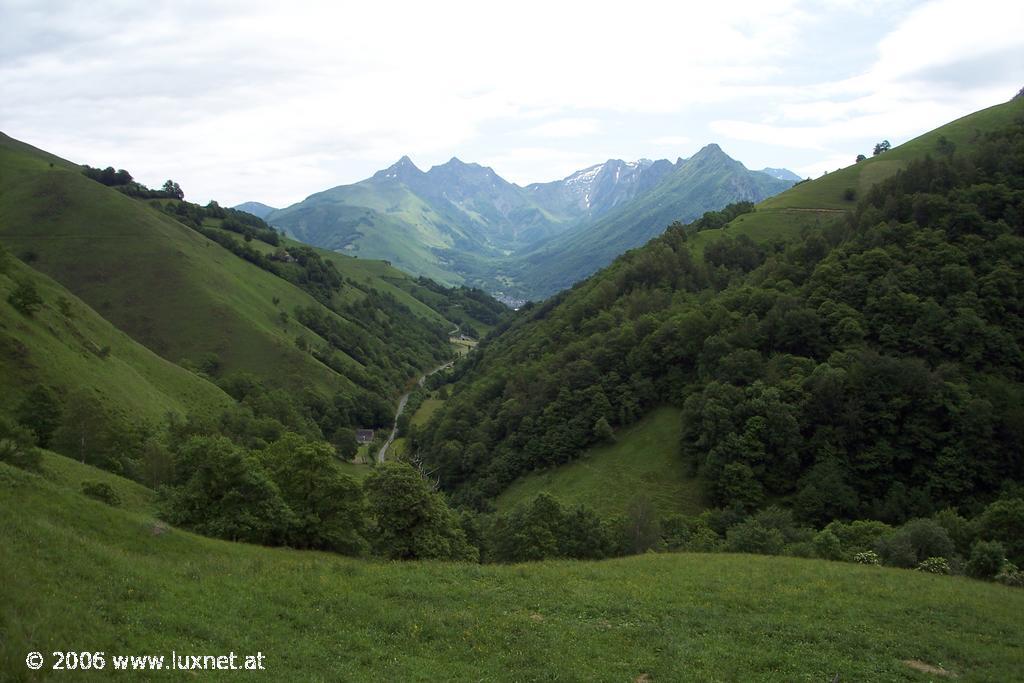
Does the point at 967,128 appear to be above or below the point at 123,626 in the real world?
above

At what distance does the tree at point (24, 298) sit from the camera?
75250mm

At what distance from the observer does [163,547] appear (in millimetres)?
26156

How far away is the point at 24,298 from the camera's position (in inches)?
2990

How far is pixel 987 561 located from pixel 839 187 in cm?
16274

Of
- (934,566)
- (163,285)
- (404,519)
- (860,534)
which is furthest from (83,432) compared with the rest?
(163,285)

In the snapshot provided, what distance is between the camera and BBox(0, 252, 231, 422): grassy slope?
6619cm

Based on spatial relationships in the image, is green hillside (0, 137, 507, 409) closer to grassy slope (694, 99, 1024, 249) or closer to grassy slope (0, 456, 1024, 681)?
grassy slope (694, 99, 1024, 249)

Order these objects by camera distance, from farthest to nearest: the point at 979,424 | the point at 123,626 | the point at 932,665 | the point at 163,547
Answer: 1. the point at 979,424
2. the point at 163,547
3. the point at 932,665
4. the point at 123,626

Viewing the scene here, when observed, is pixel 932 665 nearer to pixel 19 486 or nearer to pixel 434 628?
pixel 434 628

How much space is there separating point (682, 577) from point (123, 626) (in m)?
24.9

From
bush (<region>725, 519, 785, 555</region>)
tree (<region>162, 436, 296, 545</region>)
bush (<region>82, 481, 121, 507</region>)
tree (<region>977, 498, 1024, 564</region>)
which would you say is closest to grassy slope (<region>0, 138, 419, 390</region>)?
tree (<region>162, 436, 296, 545</region>)

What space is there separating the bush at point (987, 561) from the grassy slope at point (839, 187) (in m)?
125

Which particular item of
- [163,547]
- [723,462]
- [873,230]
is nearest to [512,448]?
[723,462]

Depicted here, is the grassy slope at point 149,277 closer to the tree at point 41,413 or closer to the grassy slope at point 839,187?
the tree at point 41,413
